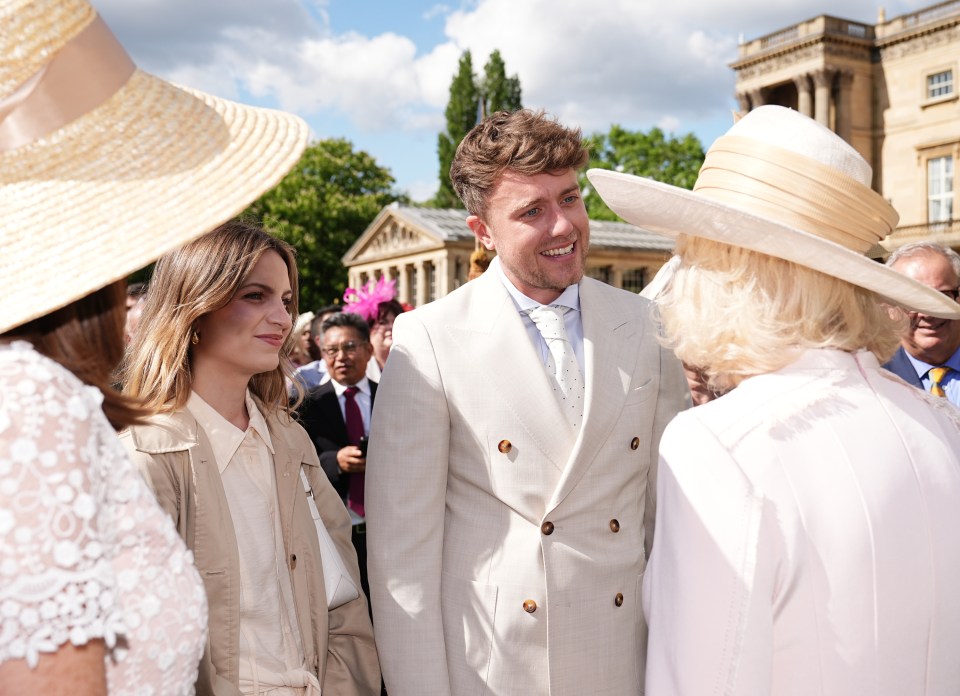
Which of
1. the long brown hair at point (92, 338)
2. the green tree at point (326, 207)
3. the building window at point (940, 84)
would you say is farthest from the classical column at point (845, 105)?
the long brown hair at point (92, 338)

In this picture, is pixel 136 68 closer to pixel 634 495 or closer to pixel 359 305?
pixel 634 495

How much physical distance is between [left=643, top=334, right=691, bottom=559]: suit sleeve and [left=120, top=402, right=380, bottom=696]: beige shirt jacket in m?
1.06

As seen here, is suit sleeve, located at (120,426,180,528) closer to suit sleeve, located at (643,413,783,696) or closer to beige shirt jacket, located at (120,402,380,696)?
beige shirt jacket, located at (120,402,380,696)

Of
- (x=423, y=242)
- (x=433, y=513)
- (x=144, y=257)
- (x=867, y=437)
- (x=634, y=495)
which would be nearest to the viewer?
(x=144, y=257)

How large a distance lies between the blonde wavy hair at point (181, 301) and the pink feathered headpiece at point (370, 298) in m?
5.34

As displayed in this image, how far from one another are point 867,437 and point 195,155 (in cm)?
144

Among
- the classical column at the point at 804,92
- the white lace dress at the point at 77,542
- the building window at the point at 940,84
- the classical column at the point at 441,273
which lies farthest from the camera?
the classical column at the point at 441,273

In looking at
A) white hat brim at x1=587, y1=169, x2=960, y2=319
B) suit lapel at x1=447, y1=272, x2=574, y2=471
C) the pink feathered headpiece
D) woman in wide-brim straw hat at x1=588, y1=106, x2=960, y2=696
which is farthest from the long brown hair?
the pink feathered headpiece

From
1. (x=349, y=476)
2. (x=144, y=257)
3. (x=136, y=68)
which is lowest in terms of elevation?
(x=349, y=476)

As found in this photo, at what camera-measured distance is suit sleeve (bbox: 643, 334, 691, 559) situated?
3.16 metres

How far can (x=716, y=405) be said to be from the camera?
190cm

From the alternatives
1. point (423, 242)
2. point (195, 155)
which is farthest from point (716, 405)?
point (423, 242)

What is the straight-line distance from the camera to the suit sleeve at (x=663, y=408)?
3.16 metres

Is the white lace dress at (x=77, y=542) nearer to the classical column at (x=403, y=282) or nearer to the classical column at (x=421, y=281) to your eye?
the classical column at (x=421, y=281)
